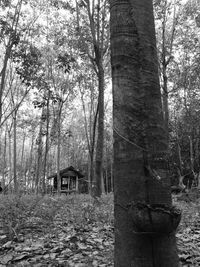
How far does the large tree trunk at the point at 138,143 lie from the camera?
1811mm

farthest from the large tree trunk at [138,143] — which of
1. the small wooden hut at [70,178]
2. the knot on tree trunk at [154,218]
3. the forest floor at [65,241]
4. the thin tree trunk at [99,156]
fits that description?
the small wooden hut at [70,178]

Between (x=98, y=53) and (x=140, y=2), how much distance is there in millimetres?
8021

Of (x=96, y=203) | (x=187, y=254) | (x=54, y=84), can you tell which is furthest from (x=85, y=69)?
(x=187, y=254)

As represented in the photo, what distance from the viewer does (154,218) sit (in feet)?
5.36

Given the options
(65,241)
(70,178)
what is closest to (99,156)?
(65,241)

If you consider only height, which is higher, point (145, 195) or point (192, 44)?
point (192, 44)

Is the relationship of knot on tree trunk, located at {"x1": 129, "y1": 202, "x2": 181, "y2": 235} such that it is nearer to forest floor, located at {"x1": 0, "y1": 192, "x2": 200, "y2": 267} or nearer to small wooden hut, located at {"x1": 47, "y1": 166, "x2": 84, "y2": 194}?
forest floor, located at {"x1": 0, "y1": 192, "x2": 200, "y2": 267}

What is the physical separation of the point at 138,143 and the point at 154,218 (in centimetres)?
56

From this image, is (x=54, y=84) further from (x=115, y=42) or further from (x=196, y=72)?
(x=115, y=42)

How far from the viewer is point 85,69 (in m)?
18.3

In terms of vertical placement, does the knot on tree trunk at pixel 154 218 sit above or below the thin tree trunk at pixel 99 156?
below

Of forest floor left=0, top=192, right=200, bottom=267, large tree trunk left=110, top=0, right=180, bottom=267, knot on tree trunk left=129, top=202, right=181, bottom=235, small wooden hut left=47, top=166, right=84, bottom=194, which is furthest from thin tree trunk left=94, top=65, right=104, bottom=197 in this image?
small wooden hut left=47, top=166, right=84, bottom=194

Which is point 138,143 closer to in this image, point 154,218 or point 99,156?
point 154,218

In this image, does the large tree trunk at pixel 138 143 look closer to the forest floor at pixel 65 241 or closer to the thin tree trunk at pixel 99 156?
the forest floor at pixel 65 241
